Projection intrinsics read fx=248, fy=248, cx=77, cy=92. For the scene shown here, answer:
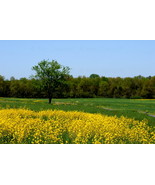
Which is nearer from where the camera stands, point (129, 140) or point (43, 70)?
point (129, 140)

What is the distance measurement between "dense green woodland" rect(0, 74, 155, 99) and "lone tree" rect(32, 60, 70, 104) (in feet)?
2.56

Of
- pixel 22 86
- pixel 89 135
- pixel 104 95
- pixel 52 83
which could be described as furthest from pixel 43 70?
pixel 104 95

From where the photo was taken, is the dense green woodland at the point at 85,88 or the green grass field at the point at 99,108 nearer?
the green grass field at the point at 99,108

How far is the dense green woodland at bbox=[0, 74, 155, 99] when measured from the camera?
38406 mm

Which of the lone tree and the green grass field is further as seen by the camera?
the lone tree

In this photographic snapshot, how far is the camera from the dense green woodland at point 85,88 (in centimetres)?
3841

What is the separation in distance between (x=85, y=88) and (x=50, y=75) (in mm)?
21076

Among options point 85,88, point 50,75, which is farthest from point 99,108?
point 85,88

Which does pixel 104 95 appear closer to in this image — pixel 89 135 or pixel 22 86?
pixel 22 86

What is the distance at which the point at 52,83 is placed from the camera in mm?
34875

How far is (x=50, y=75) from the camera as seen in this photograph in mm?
35250

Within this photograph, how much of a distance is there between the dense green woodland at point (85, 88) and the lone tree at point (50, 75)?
30.8 inches
